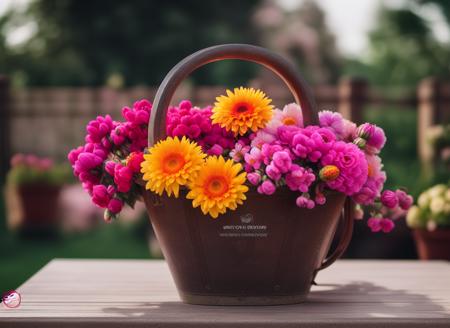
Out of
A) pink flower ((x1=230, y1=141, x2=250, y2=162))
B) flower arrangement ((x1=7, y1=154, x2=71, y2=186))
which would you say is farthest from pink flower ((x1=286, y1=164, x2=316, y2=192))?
flower arrangement ((x1=7, y1=154, x2=71, y2=186))

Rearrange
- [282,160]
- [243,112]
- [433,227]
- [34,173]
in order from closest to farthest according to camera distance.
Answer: [282,160], [243,112], [433,227], [34,173]

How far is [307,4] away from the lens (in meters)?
16.3

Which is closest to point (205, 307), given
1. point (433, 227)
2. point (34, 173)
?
point (433, 227)

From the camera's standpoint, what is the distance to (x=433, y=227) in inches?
101

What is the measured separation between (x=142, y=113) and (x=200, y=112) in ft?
0.43

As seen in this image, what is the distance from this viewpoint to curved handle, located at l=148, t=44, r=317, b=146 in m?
1.45

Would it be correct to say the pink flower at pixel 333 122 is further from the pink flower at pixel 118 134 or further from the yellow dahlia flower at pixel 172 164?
the pink flower at pixel 118 134

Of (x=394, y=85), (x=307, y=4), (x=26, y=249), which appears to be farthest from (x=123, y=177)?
(x=307, y=4)

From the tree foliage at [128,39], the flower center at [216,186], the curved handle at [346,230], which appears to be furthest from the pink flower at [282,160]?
the tree foliage at [128,39]

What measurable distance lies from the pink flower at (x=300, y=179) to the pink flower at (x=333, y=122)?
0.66 ft

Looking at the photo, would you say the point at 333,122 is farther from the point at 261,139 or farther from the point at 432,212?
the point at 432,212

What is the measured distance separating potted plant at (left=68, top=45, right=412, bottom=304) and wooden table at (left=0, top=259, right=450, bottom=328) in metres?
0.09

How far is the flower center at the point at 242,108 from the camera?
4.80 feet

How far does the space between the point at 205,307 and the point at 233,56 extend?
21.9 inches
